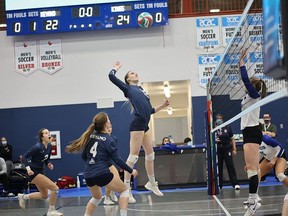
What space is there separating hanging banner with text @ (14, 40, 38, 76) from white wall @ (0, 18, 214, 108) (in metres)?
0.20

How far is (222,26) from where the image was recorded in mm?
18781

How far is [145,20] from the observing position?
712 inches

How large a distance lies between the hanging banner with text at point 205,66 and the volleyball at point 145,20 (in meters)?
2.36

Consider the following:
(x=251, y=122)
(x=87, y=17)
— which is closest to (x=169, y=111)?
(x=87, y=17)

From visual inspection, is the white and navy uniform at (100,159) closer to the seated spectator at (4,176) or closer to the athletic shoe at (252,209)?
the athletic shoe at (252,209)

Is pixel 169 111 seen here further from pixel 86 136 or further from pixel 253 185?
pixel 86 136

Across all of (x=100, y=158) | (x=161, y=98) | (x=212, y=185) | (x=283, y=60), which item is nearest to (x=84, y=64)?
(x=161, y=98)

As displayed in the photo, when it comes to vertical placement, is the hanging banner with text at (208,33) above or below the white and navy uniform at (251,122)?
above

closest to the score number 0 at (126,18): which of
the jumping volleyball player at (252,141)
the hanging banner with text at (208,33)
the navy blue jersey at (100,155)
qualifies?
the hanging banner with text at (208,33)

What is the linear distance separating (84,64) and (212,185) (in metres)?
9.34

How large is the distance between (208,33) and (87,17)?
15.4 feet

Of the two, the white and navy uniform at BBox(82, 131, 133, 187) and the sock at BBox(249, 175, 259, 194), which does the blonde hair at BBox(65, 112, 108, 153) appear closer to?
the white and navy uniform at BBox(82, 131, 133, 187)

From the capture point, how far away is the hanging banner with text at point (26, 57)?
19.1m

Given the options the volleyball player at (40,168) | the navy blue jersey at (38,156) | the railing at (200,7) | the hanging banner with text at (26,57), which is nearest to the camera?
the volleyball player at (40,168)
